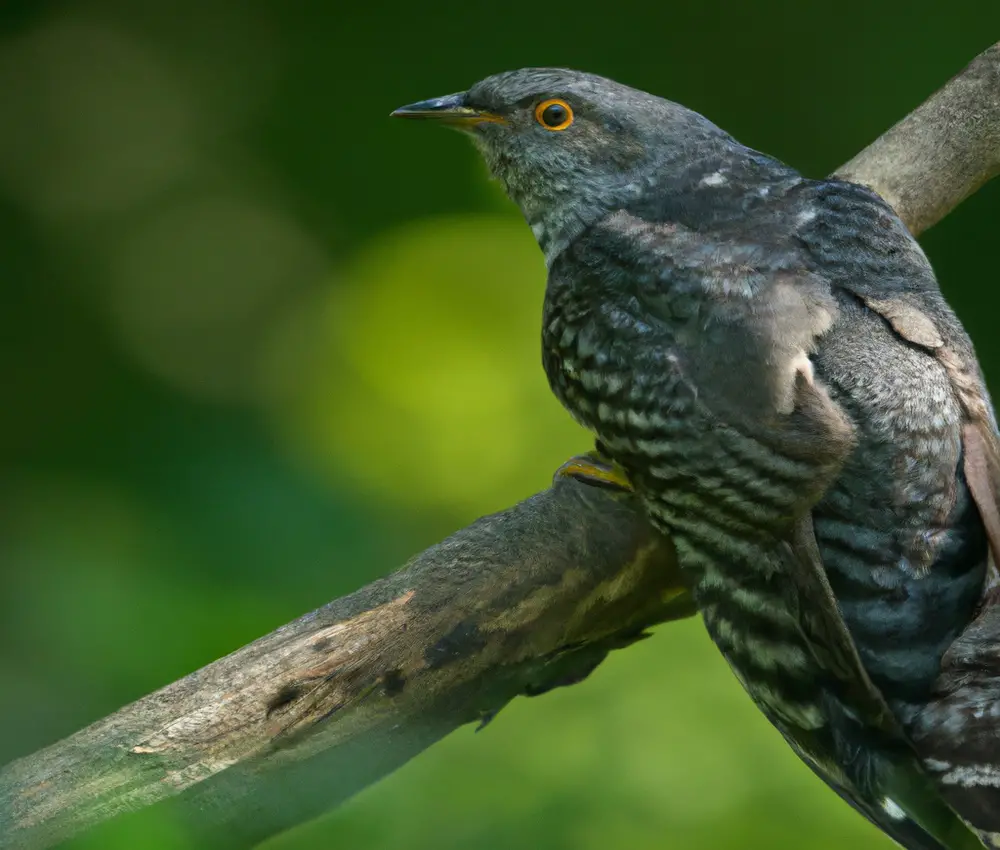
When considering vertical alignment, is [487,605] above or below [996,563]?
above

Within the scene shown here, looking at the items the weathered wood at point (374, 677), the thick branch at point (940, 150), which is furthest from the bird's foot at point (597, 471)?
the thick branch at point (940, 150)

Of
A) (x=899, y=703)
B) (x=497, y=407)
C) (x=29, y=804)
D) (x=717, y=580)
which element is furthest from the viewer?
(x=497, y=407)

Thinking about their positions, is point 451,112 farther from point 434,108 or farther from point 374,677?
point 374,677

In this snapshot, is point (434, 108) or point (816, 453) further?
point (434, 108)

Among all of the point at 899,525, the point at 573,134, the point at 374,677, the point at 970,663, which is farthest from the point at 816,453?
the point at 573,134

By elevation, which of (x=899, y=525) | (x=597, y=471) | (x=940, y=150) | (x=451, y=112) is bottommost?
(x=899, y=525)

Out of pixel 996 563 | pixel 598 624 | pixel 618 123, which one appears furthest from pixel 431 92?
pixel 996 563

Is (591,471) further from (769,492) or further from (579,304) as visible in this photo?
(769,492)
